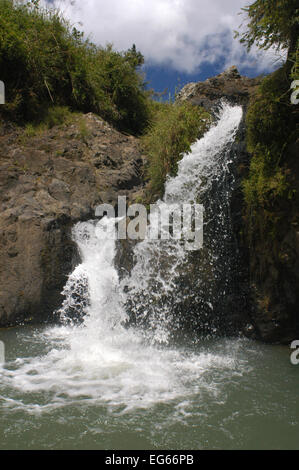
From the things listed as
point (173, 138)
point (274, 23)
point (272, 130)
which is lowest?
point (272, 130)

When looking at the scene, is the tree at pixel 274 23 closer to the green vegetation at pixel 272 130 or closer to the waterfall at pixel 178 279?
the green vegetation at pixel 272 130

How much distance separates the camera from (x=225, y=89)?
26.2ft

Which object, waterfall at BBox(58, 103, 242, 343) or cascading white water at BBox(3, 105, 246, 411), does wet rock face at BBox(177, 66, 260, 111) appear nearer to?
cascading white water at BBox(3, 105, 246, 411)

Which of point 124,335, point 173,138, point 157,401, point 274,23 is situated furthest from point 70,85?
point 157,401

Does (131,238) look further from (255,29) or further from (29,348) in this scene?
(255,29)

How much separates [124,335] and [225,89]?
18.9ft

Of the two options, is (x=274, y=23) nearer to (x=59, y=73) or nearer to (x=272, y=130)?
(x=272, y=130)

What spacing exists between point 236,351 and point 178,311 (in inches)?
41.4

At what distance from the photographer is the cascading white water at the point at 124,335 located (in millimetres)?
3813

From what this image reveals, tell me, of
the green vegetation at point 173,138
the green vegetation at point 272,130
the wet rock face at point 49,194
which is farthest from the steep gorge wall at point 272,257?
the wet rock face at point 49,194

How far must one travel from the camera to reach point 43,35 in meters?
8.83

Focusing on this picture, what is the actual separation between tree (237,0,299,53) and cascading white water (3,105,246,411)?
137 centimetres

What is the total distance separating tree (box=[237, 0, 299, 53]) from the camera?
16.5ft
